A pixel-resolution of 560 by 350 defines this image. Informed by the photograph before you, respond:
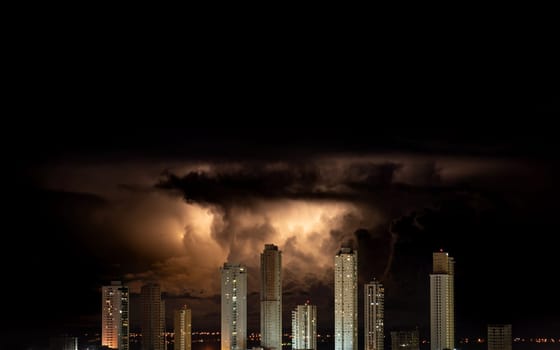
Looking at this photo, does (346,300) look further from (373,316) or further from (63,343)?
(63,343)

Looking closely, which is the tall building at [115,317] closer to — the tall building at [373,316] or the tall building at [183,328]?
the tall building at [183,328]

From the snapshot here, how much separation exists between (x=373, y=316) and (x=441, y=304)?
2.41m

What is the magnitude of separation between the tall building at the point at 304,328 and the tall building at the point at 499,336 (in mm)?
7426

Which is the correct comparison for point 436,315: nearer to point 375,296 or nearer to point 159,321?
point 375,296

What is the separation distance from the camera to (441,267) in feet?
132

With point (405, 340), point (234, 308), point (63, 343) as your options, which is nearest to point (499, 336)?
point (405, 340)

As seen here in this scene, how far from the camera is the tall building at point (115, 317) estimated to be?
40031mm

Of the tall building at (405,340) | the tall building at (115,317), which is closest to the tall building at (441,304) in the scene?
the tall building at (405,340)

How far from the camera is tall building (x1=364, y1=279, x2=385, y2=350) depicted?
39906 mm

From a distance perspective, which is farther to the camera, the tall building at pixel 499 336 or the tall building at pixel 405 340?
the tall building at pixel 499 336

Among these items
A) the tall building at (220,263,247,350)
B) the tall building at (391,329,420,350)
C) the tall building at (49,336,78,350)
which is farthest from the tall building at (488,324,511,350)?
the tall building at (49,336,78,350)

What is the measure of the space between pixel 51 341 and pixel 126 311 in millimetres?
2910

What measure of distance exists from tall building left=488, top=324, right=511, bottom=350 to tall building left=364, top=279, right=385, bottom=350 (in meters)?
5.72

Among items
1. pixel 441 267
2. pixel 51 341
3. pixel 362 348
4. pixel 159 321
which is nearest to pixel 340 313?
pixel 362 348
